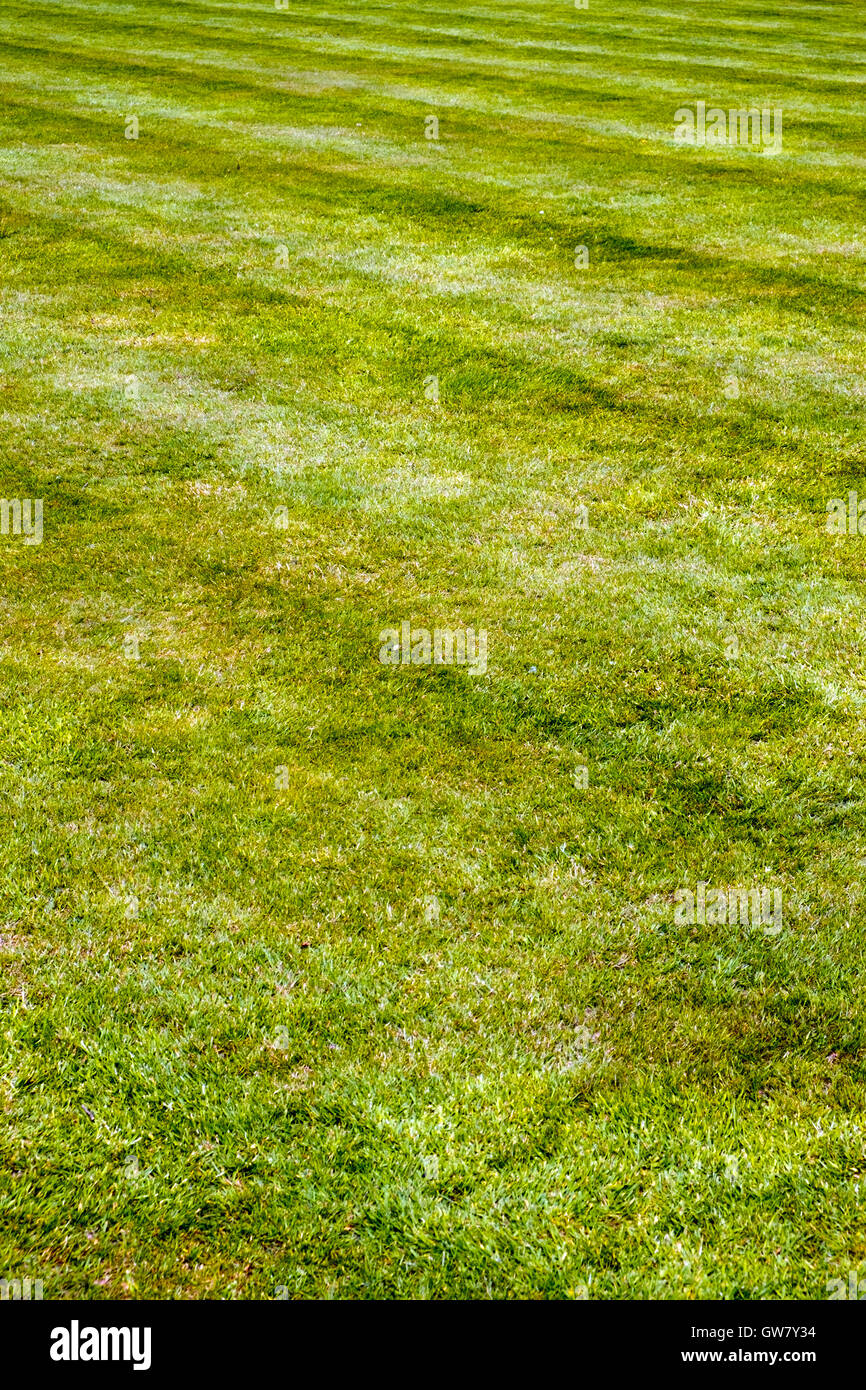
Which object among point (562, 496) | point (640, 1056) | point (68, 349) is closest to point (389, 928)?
point (640, 1056)

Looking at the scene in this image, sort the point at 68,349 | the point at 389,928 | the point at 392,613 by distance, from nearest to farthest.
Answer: the point at 389,928
the point at 392,613
the point at 68,349

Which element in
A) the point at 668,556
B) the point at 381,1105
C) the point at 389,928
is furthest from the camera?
the point at 668,556

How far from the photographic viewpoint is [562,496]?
34.0ft

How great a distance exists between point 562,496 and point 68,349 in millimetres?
7321

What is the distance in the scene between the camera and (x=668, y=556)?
9367mm

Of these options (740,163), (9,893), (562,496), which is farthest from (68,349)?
(740,163)

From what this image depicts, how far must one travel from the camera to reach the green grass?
179 inches

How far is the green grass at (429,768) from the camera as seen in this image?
15.0 feet

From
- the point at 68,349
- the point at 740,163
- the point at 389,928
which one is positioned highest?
the point at 740,163

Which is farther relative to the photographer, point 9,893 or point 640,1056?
point 9,893

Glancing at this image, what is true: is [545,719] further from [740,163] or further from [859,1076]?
[740,163]

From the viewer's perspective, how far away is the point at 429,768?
702 centimetres
